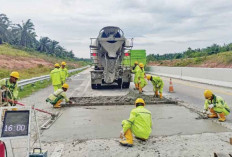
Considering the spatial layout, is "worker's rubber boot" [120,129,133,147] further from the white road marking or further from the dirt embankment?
the dirt embankment

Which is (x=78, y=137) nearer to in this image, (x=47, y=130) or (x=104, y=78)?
(x=47, y=130)

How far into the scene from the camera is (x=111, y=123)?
7.08 metres

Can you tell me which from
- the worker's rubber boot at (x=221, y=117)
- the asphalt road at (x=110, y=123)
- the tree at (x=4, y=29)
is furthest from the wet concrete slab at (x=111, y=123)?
the tree at (x=4, y=29)

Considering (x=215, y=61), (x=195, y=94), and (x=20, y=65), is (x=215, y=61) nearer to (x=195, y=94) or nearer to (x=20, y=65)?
(x=195, y=94)

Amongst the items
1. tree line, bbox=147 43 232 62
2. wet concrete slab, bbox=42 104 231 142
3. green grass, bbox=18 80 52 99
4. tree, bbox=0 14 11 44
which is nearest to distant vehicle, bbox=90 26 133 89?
green grass, bbox=18 80 52 99

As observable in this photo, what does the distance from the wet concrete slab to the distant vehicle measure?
19.2 feet

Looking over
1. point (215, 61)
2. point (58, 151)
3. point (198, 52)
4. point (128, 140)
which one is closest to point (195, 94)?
point (128, 140)

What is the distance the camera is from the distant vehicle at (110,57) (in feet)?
49.4

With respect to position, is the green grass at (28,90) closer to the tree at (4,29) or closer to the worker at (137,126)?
the worker at (137,126)

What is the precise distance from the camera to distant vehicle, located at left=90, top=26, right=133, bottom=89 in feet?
49.4

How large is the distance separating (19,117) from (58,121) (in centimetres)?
342

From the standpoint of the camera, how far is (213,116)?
757 centimetres

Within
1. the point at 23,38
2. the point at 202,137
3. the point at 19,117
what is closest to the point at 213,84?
the point at 202,137

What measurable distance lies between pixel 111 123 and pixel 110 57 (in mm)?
8605
